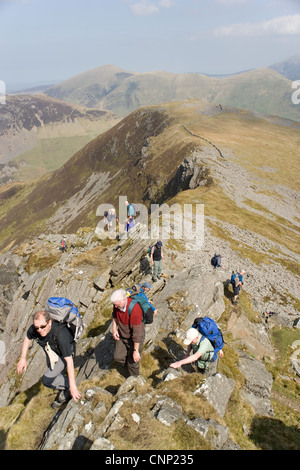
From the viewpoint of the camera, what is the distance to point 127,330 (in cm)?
977

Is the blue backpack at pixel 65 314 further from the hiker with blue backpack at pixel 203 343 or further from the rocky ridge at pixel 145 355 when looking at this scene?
the hiker with blue backpack at pixel 203 343

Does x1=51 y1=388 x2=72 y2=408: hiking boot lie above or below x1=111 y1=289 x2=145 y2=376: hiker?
below

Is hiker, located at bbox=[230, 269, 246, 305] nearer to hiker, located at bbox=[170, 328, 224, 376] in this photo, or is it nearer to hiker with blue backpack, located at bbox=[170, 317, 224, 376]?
hiker, located at bbox=[170, 328, 224, 376]

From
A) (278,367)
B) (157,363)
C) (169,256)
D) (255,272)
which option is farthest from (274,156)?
(157,363)

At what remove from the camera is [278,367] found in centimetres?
1656

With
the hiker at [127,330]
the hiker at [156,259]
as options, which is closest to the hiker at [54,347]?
the hiker at [127,330]

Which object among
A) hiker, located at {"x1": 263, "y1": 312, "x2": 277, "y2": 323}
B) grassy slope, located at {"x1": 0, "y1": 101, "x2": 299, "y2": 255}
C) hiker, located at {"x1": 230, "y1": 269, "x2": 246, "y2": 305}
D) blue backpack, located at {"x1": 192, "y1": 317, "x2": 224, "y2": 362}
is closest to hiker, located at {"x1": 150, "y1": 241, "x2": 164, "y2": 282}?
hiker, located at {"x1": 230, "y1": 269, "x2": 246, "y2": 305}

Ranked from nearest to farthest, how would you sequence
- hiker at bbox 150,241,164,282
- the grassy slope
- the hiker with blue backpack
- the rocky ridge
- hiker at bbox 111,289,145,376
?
the rocky ridge → hiker at bbox 111,289,145,376 → the hiker with blue backpack → hiker at bbox 150,241,164,282 → the grassy slope

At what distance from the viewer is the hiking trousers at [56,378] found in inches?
342

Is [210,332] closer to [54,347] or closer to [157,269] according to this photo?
[54,347]

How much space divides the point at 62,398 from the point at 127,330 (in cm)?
319

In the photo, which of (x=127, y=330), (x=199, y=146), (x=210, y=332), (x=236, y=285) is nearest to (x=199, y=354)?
(x=210, y=332)

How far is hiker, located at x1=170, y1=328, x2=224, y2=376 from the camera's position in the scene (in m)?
9.23

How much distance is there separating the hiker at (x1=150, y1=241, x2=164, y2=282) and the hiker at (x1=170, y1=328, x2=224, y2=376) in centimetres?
992
